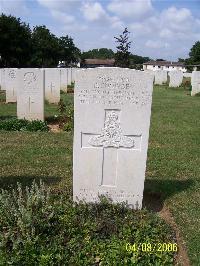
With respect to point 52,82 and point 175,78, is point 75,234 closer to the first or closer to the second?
point 52,82

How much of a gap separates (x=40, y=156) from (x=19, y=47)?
165ft

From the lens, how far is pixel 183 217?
532 cm

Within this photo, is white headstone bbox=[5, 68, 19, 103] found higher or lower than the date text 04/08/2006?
higher

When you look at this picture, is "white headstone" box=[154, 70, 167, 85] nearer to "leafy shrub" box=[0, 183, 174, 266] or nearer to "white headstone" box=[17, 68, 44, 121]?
"white headstone" box=[17, 68, 44, 121]

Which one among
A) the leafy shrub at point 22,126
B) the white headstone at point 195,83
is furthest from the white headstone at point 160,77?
the leafy shrub at point 22,126

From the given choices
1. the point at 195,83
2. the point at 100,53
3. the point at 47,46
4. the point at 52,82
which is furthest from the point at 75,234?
the point at 100,53

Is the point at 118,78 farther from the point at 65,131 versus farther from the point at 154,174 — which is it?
the point at 65,131

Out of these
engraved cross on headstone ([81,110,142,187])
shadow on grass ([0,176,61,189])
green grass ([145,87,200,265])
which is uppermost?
engraved cross on headstone ([81,110,142,187])

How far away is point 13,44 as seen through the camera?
180ft

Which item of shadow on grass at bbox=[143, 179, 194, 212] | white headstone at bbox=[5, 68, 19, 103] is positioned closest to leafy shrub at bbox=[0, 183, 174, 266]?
shadow on grass at bbox=[143, 179, 194, 212]

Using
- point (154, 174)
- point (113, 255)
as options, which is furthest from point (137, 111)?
point (154, 174)

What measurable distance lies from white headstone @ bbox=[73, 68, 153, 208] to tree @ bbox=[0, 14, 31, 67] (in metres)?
50.9

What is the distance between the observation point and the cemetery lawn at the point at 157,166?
5496 mm

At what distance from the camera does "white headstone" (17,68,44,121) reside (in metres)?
11.4
